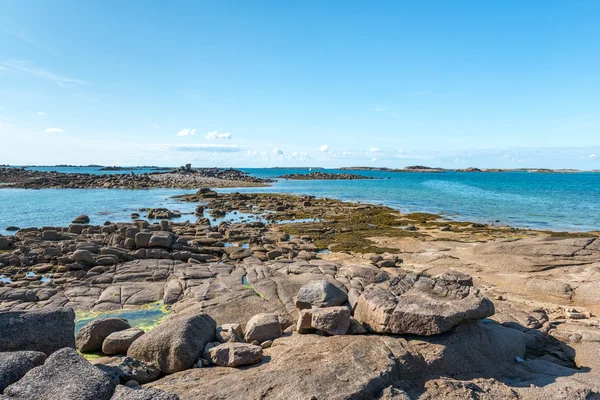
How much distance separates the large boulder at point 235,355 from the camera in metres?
7.77

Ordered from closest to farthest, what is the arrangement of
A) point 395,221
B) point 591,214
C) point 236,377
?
point 236,377 < point 395,221 < point 591,214

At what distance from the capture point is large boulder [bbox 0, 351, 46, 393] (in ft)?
19.9

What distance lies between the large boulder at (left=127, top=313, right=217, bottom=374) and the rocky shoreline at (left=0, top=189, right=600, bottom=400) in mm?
32

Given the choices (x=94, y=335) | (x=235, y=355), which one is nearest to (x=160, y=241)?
(x=94, y=335)

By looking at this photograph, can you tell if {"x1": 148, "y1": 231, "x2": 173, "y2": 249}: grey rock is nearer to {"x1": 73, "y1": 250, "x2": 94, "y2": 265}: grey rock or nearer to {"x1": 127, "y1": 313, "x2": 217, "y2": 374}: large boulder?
{"x1": 73, "y1": 250, "x2": 94, "y2": 265}: grey rock

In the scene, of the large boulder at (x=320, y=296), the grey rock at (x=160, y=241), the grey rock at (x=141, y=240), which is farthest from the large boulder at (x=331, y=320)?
the grey rock at (x=141, y=240)

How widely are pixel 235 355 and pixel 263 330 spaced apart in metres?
1.50

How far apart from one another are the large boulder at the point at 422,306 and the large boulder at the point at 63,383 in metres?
5.52

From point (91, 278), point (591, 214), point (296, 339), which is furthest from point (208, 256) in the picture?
point (591, 214)

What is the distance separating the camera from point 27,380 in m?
5.88

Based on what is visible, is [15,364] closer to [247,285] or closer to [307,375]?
[307,375]

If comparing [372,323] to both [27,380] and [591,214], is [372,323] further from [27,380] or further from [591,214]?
[591,214]

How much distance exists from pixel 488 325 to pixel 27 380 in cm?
983

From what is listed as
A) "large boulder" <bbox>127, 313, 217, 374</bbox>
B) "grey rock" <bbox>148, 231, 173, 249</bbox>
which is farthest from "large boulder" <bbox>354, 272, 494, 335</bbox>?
"grey rock" <bbox>148, 231, 173, 249</bbox>
